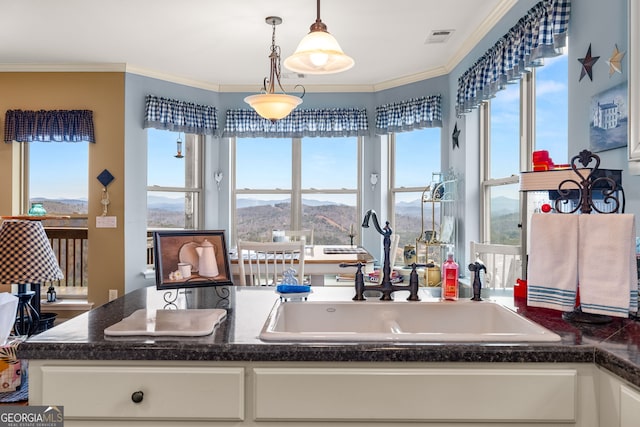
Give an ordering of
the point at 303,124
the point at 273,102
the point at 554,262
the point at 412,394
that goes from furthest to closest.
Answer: the point at 303,124 < the point at 273,102 < the point at 554,262 < the point at 412,394

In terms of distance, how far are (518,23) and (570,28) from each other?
511 mm

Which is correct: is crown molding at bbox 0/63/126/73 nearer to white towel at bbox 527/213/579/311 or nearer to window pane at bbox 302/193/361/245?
window pane at bbox 302/193/361/245

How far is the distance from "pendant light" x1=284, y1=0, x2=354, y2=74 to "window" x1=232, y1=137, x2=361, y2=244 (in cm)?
293

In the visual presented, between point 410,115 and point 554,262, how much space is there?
3.64 meters

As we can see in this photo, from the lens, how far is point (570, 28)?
2.42m

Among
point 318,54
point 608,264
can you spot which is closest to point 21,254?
point 318,54

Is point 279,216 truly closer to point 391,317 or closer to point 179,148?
point 179,148

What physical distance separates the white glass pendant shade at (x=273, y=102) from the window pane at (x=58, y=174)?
246 cm

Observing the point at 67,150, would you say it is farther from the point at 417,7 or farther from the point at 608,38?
the point at 608,38

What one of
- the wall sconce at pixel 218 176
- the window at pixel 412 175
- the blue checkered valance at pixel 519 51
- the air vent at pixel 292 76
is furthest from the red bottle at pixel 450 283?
the wall sconce at pixel 218 176

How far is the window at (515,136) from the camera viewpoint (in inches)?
108

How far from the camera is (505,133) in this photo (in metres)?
3.60

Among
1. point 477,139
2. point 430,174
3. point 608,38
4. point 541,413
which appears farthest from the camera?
point 430,174

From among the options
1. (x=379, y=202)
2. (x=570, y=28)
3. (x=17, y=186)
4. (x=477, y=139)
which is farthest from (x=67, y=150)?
(x=570, y=28)
